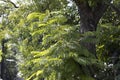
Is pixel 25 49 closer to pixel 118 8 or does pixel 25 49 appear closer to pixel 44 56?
pixel 118 8

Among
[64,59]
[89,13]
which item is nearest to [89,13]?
[89,13]

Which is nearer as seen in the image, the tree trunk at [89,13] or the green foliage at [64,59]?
the green foliage at [64,59]

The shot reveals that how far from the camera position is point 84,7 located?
569 centimetres

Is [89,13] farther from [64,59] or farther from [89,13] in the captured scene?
[64,59]

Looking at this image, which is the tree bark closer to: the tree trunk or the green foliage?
the tree trunk

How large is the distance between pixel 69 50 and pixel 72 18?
4892 mm

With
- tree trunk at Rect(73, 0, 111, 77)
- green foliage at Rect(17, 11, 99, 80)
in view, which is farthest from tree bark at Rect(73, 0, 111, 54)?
green foliage at Rect(17, 11, 99, 80)

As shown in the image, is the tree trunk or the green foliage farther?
the tree trunk

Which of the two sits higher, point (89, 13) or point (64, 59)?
point (89, 13)

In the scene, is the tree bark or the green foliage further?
the tree bark

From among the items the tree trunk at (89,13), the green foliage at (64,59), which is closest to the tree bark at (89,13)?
the tree trunk at (89,13)

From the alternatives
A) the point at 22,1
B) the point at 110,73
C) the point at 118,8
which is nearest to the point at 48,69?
the point at 110,73

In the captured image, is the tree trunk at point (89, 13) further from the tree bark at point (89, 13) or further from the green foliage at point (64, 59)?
the green foliage at point (64, 59)

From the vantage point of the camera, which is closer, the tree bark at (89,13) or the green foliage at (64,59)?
the green foliage at (64,59)
